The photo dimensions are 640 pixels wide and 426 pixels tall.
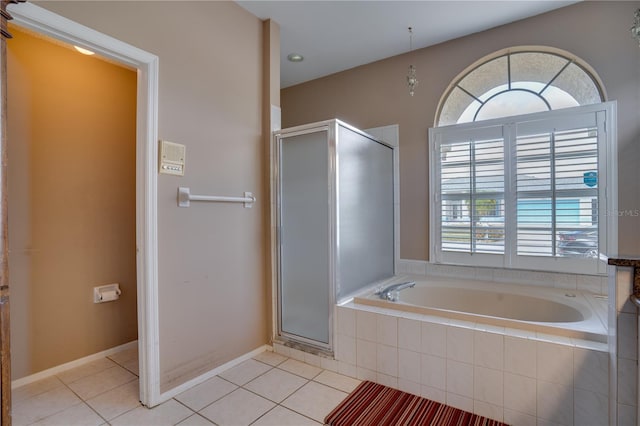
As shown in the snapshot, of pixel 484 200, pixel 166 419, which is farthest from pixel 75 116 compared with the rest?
pixel 484 200

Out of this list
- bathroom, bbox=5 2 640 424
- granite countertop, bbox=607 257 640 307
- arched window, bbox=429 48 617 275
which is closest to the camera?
granite countertop, bbox=607 257 640 307

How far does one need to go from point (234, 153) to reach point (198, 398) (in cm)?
159

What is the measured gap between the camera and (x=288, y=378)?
6.97 feet

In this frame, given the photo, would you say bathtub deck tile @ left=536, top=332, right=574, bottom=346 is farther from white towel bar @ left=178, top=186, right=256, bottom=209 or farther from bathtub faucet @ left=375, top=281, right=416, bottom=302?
white towel bar @ left=178, top=186, right=256, bottom=209

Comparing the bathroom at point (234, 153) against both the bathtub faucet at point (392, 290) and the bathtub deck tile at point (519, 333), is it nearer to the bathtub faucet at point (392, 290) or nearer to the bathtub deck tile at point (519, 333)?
the bathtub faucet at point (392, 290)

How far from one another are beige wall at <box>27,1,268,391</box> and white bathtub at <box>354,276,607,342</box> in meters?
0.94

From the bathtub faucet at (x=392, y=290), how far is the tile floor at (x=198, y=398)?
2.01ft

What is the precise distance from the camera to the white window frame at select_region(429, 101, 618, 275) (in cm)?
227

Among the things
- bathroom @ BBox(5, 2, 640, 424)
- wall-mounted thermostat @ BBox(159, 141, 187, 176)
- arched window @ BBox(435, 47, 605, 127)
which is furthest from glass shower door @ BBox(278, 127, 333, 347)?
arched window @ BBox(435, 47, 605, 127)

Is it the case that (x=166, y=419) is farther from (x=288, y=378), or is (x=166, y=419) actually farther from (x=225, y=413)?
(x=288, y=378)

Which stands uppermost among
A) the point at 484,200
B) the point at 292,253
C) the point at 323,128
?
the point at 323,128

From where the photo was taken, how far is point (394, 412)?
1.75m

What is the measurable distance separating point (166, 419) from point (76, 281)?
1.30 m


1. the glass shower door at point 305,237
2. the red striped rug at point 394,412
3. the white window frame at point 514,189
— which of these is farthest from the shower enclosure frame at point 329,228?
the white window frame at point 514,189
